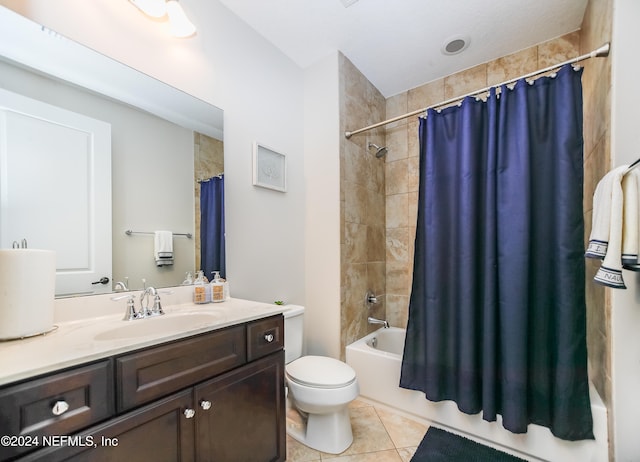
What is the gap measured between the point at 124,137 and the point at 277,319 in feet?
3.56

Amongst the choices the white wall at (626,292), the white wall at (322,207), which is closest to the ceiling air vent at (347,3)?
the white wall at (322,207)

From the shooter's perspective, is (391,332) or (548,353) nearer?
(548,353)

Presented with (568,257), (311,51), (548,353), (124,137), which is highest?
(311,51)

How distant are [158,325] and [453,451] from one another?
163 centimetres

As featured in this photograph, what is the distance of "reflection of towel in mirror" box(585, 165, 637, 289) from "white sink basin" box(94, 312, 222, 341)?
1431mm

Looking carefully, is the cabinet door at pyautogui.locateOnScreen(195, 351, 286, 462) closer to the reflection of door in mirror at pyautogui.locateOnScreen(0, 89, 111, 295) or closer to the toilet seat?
the toilet seat

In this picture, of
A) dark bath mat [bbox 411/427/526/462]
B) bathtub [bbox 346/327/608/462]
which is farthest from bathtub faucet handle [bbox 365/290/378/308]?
dark bath mat [bbox 411/427/526/462]

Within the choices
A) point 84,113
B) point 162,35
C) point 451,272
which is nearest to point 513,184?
point 451,272

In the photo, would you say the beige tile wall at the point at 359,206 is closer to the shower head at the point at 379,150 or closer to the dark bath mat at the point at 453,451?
the shower head at the point at 379,150

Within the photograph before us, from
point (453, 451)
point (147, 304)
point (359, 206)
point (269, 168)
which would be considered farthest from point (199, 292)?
point (453, 451)

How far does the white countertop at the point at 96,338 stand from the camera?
0.67m

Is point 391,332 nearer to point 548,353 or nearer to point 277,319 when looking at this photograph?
point 548,353

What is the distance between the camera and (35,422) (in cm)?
64

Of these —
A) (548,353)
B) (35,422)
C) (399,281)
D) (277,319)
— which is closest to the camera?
(35,422)
